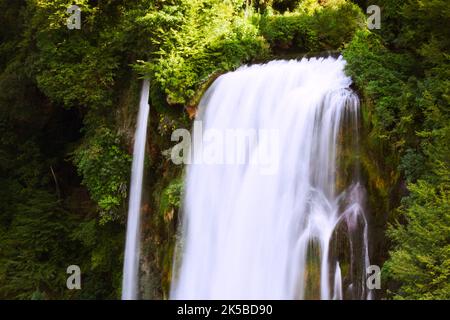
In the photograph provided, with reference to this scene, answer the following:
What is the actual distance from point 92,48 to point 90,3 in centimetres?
155

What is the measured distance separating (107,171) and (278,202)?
16.3ft

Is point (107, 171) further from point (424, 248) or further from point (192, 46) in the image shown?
point (424, 248)

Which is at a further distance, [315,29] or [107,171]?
[315,29]

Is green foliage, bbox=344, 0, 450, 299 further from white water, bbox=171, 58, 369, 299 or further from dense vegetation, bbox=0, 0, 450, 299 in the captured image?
white water, bbox=171, 58, 369, 299

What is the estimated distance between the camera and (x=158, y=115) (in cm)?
1058

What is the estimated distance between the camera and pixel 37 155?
14.9 meters

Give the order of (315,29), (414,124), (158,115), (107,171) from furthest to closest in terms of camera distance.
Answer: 1. (315,29)
2. (107,171)
3. (158,115)
4. (414,124)

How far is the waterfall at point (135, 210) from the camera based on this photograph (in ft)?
34.7

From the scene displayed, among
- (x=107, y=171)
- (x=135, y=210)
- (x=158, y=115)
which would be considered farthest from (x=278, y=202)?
(x=107, y=171)

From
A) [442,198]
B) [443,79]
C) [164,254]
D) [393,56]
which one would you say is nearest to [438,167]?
[442,198]

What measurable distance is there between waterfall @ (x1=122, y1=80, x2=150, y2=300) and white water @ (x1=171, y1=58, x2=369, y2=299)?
188cm

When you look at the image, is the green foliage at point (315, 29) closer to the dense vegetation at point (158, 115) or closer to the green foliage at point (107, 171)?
the dense vegetation at point (158, 115)

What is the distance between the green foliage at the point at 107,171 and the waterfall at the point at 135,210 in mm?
279
